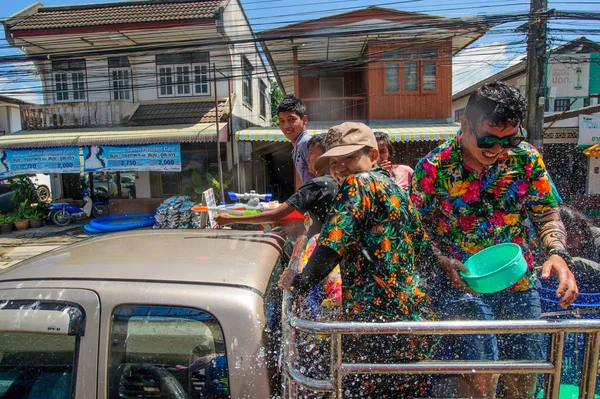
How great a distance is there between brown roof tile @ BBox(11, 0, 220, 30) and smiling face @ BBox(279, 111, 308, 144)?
10.2 metres

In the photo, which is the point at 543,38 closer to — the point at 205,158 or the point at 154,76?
the point at 205,158

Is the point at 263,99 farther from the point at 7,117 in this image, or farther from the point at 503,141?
the point at 503,141

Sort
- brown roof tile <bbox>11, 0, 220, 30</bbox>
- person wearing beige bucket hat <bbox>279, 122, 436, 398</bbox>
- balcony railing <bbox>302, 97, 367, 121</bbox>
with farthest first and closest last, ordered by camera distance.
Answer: balcony railing <bbox>302, 97, 367, 121</bbox> → brown roof tile <bbox>11, 0, 220, 30</bbox> → person wearing beige bucket hat <bbox>279, 122, 436, 398</bbox>

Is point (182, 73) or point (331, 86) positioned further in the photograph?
point (331, 86)

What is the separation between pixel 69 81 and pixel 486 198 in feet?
50.3

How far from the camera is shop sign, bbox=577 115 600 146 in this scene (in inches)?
480

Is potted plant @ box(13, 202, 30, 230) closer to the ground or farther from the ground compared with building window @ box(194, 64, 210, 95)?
closer to the ground

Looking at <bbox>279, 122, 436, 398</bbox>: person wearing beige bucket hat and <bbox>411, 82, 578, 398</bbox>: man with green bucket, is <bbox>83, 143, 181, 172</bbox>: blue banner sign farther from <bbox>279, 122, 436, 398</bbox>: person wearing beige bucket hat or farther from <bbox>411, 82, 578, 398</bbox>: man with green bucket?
<bbox>279, 122, 436, 398</bbox>: person wearing beige bucket hat

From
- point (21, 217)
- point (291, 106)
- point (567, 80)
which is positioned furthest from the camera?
point (21, 217)

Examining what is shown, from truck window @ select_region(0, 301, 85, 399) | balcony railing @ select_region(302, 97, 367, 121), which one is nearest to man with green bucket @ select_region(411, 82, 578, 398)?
truck window @ select_region(0, 301, 85, 399)

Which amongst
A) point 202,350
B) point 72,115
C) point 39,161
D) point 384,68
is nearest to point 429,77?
point 384,68

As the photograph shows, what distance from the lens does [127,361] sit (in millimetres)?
1590

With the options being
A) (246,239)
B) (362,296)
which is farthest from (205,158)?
(362,296)

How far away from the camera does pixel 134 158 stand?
38.7ft
